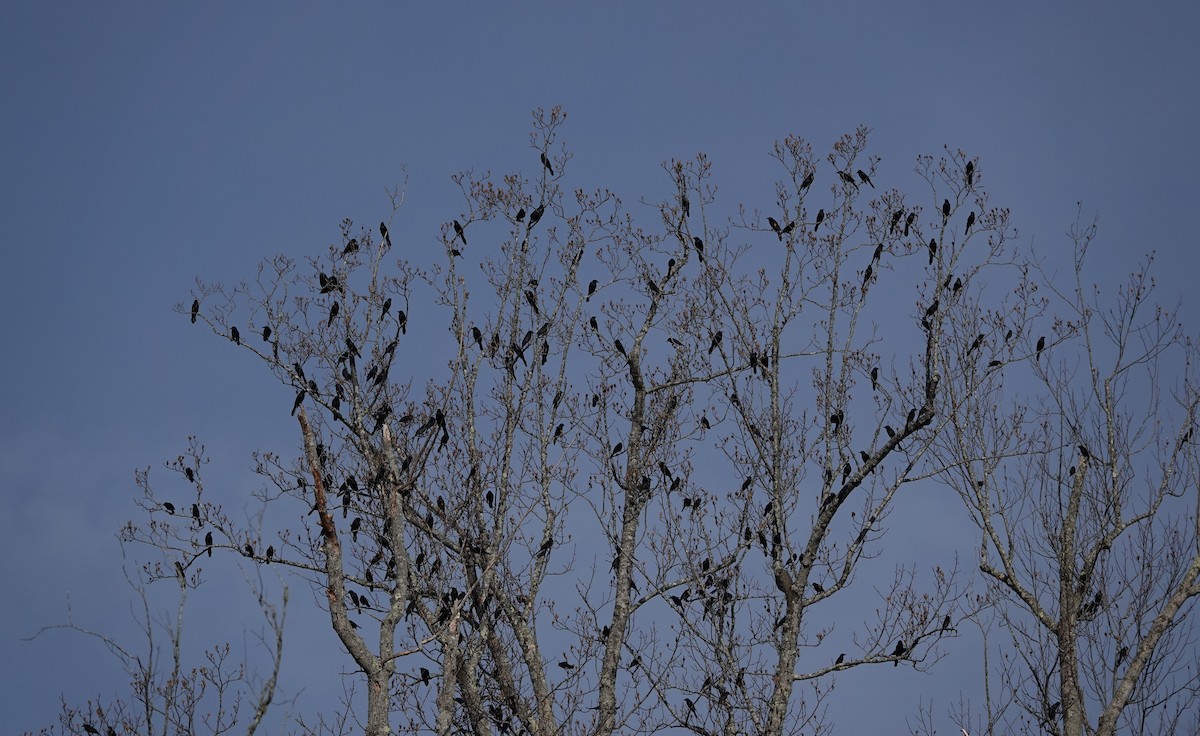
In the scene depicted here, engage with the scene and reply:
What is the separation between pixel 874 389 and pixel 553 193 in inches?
170

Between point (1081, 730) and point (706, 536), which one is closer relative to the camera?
point (1081, 730)

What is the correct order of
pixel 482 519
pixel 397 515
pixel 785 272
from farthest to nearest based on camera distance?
pixel 785 272 → pixel 482 519 → pixel 397 515

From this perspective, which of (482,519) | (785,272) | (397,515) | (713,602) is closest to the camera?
(397,515)

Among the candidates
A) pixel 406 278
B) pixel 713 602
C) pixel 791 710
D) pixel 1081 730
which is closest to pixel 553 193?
pixel 406 278

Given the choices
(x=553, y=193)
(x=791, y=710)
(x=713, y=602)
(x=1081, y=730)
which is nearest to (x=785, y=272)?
(x=553, y=193)

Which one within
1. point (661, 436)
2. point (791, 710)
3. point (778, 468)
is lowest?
point (791, 710)

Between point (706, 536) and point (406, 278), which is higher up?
point (406, 278)

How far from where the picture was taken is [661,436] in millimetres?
14281

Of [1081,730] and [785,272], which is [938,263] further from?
[1081,730]

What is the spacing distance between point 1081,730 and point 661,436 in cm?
550

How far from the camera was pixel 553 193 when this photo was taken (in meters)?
14.0

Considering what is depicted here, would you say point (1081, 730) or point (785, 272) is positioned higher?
point (785, 272)

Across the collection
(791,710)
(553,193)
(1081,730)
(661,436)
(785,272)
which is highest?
(553,193)

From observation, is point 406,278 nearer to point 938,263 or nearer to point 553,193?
point 553,193
